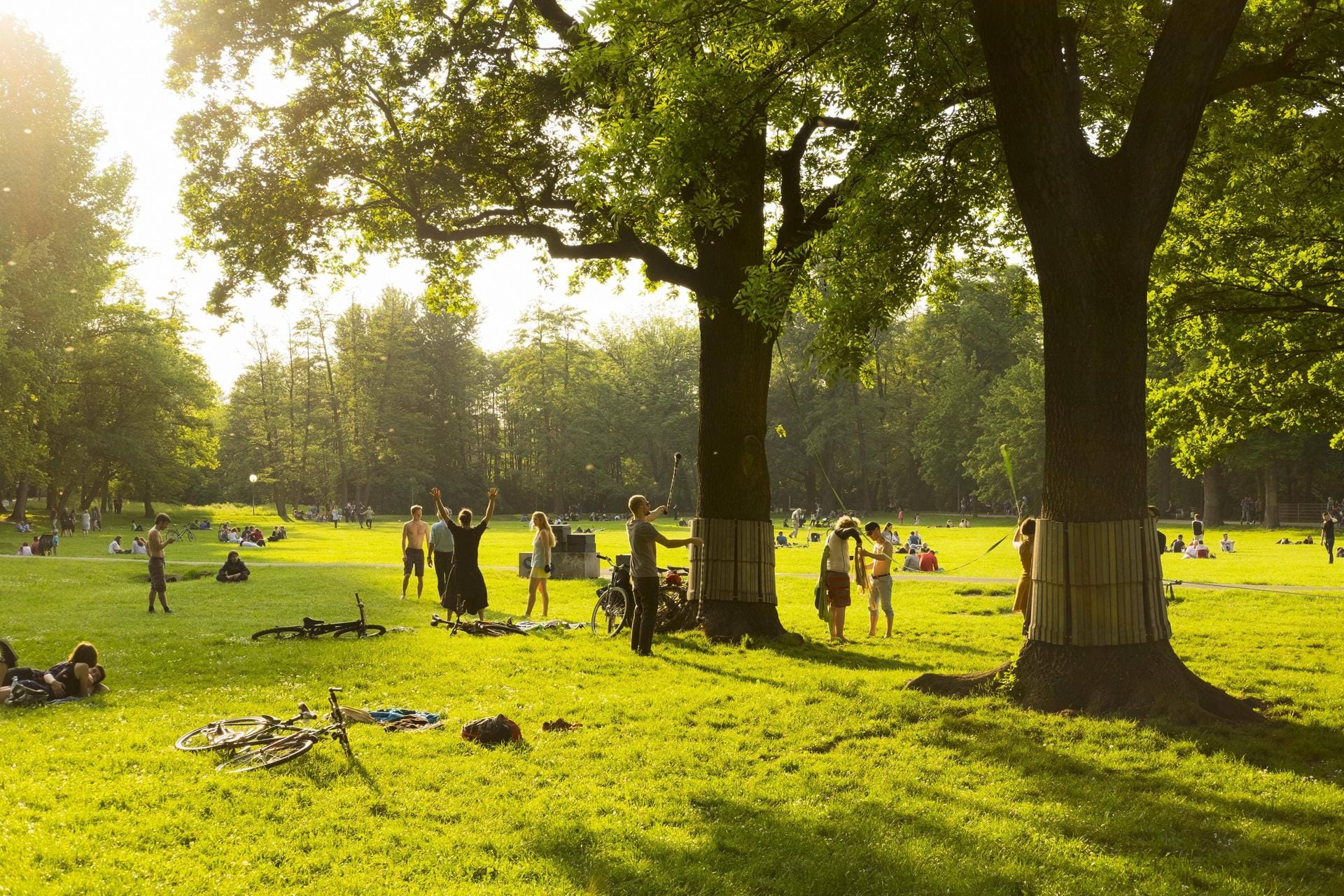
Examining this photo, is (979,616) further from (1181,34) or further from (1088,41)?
(1181,34)

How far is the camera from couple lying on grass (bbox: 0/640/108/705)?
31.1 feet

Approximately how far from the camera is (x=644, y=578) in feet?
41.6

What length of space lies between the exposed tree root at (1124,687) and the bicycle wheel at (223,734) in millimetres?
6550

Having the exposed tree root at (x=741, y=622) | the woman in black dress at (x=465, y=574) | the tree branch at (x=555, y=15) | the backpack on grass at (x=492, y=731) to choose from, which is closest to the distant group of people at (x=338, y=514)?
the woman in black dress at (x=465, y=574)

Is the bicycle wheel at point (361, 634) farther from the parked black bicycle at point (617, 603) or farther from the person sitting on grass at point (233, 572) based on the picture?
the person sitting on grass at point (233, 572)

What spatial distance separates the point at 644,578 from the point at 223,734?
585cm

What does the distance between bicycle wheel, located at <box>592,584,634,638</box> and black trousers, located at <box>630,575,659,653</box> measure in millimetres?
1475

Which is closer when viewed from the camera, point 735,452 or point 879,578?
point 735,452

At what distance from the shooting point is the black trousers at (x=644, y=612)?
12617 mm

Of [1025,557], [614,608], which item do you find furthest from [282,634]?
[1025,557]

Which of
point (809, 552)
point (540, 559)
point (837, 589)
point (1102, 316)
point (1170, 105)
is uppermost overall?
point (1170, 105)

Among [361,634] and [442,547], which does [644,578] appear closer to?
[361,634]

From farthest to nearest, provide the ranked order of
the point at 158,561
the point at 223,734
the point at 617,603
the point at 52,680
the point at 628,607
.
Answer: the point at 158,561, the point at 617,603, the point at 628,607, the point at 52,680, the point at 223,734

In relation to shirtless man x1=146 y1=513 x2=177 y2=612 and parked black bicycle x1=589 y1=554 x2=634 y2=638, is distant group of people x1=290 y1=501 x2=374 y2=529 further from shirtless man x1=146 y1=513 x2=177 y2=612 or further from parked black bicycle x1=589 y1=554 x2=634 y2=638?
parked black bicycle x1=589 y1=554 x2=634 y2=638
